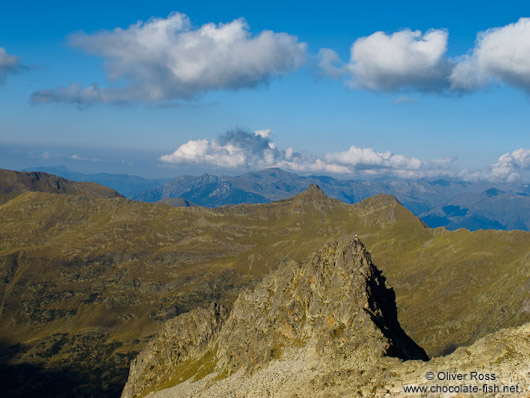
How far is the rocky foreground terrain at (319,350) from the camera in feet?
159

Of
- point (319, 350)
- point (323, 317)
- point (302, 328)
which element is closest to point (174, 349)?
point (302, 328)

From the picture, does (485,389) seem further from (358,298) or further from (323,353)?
(358,298)

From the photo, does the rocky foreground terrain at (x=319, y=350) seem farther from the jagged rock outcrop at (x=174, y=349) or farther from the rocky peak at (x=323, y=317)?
the jagged rock outcrop at (x=174, y=349)

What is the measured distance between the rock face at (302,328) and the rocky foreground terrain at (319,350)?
296 millimetres

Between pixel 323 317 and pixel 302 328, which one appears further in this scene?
pixel 302 328

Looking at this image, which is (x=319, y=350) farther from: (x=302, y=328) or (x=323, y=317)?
(x=302, y=328)

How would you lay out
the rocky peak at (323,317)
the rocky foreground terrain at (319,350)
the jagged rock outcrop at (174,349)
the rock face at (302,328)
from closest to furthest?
the rocky foreground terrain at (319,350) → the rocky peak at (323,317) → the rock face at (302,328) → the jagged rock outcrop at (174,349)

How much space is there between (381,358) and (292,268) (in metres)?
58.7

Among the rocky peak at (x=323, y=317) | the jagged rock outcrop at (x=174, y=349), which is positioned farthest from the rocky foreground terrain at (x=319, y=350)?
the jagged rock outcrop at (x=174, y=349)

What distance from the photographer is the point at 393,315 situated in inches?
3952

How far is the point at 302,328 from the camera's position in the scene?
3799 inches

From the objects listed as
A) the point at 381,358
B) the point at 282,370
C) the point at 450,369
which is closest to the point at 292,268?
the point at 282,370

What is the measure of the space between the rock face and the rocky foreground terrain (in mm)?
296

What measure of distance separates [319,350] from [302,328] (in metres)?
15.7
